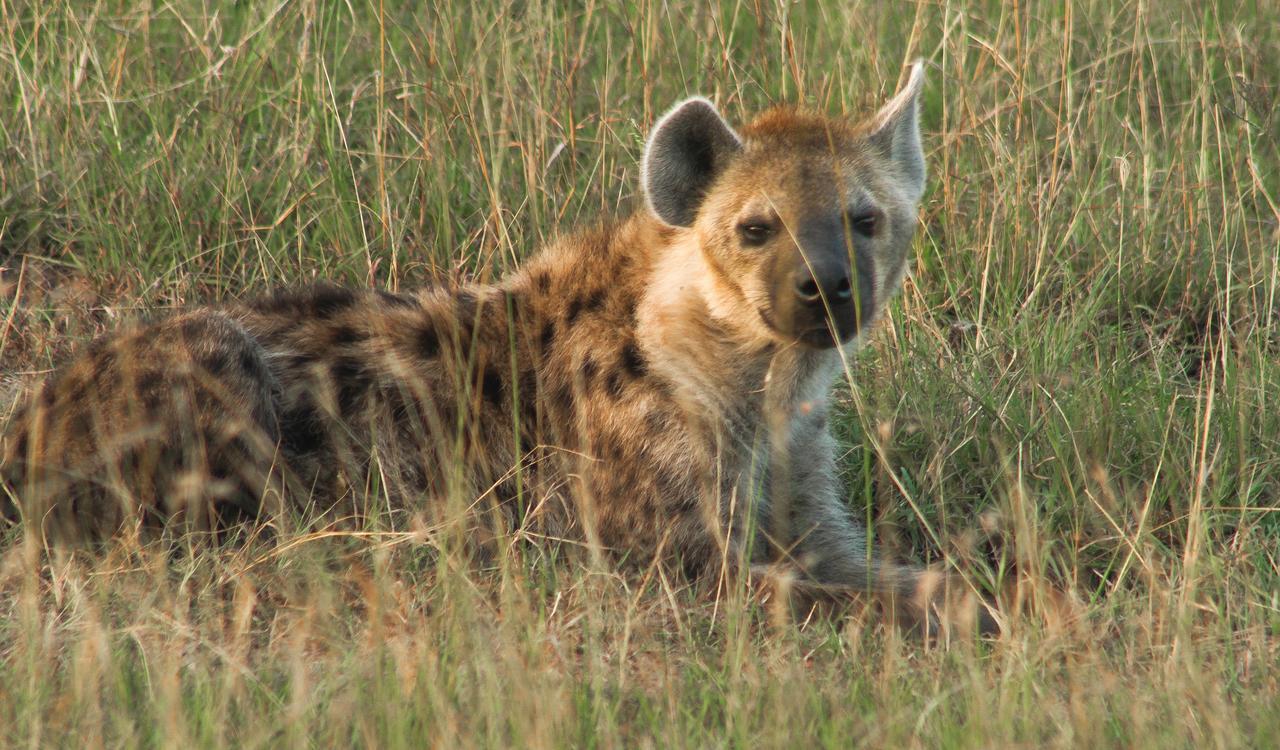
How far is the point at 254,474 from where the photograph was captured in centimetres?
333

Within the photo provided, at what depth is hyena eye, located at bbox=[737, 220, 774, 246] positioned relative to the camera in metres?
3.29

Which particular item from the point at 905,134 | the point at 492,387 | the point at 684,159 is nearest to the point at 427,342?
the point at 492,387

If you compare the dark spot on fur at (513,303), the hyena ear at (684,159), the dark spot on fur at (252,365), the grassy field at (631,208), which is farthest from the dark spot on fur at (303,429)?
the hyena ear at (684,159)

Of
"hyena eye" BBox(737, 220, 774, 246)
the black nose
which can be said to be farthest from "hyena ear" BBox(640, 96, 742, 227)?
the black nose

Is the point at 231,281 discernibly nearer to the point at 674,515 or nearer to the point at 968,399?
the point at 674,515

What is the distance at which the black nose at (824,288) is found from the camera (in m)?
3.12

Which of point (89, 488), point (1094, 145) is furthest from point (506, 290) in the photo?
point (1094, 145)

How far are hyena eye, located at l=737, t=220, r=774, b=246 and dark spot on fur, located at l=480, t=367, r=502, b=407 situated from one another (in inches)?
25.7

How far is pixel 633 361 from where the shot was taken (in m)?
3.45

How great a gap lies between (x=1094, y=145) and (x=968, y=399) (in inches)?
54.9

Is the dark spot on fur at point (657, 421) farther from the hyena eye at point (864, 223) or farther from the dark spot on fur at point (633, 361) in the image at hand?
the hyena eye at point (864, 223)

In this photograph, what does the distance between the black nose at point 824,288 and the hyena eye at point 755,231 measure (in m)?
0.17

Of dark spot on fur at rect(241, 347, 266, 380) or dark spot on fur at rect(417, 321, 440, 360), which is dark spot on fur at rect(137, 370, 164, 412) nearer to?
dark spot on fur at rect(241, 347, 266, 380)

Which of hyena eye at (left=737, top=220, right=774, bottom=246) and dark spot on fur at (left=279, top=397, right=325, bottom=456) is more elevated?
hyena eye at (left=737, top=220, right=774, bottom=246)
